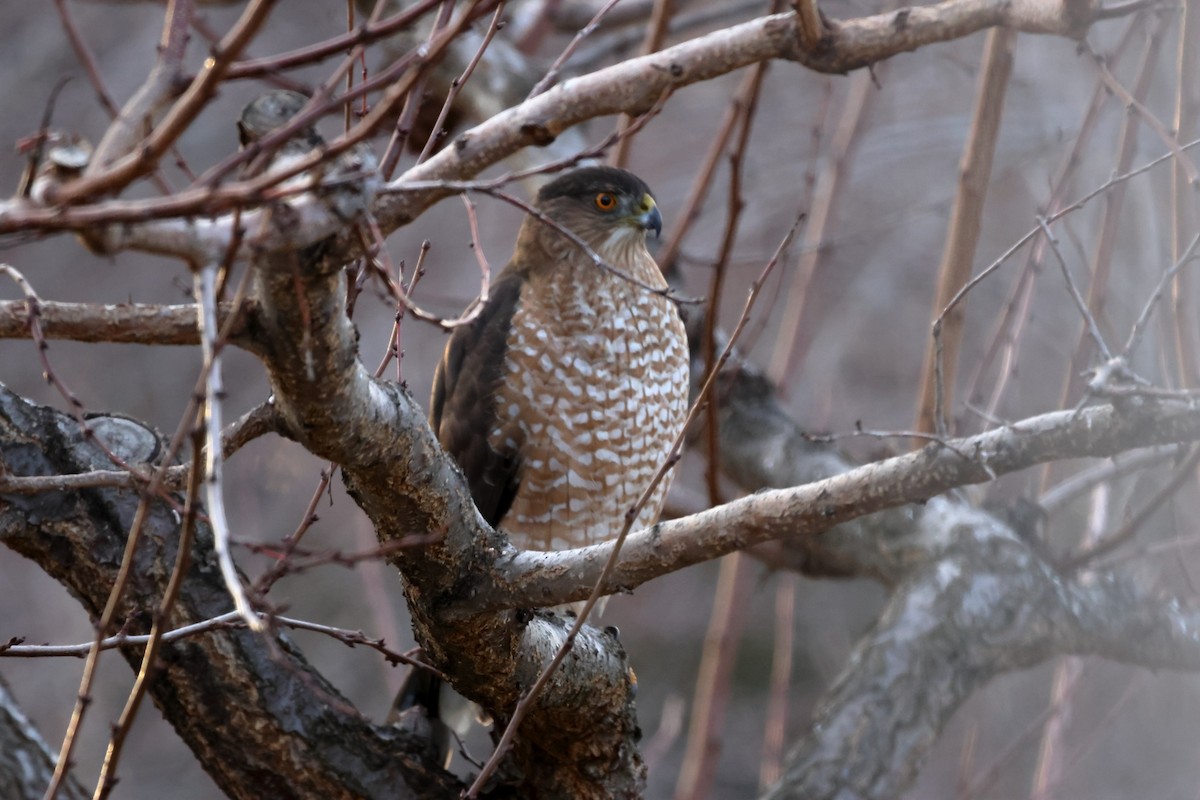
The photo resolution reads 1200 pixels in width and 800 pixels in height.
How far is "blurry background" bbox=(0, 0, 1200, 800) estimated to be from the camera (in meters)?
8.39

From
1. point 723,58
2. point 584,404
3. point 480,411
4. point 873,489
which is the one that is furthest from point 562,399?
point 873,489

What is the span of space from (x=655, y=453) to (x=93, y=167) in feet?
9.46

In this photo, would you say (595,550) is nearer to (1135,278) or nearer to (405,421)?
(405,421)

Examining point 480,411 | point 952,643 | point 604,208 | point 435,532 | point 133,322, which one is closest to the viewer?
point 133,322

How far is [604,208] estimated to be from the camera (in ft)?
14.7

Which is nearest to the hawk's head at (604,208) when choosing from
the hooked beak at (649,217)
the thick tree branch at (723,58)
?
the hooked beak at (649,217)

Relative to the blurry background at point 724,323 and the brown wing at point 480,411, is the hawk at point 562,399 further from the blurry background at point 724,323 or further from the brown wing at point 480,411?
the blurry background at point 724,323

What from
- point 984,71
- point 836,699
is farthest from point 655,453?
point 984,71

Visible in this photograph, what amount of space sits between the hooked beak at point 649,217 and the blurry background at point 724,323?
11.2ft

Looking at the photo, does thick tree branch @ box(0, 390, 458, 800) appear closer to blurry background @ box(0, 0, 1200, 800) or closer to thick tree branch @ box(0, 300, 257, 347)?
thick tree branch @ box(0, 300, 257, 347)

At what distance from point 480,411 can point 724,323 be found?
6149 millimetres

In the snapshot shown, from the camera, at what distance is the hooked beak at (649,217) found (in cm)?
433

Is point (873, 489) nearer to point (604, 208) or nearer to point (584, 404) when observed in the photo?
point (584, 404)

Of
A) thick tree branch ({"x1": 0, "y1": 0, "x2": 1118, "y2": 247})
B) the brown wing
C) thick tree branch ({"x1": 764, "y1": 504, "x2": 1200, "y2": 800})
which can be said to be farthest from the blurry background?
thick tree branch ({"x1": 0, "y1": 0, "x2": 1118, "y2": 247})
